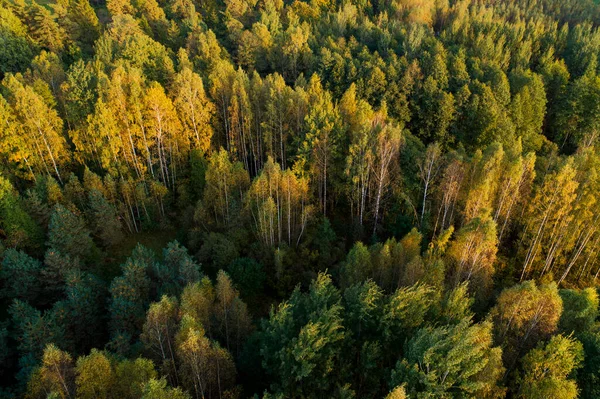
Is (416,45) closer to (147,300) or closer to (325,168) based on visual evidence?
(325,168)

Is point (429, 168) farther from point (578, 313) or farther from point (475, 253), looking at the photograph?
point (578, 313)

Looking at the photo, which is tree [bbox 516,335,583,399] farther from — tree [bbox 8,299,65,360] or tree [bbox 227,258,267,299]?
tree [bbox 8,299,65,360]

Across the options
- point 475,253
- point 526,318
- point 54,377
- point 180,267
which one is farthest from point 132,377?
point 475,253

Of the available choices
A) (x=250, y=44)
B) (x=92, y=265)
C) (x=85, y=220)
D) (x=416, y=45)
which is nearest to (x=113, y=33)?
(x=250, y=44)

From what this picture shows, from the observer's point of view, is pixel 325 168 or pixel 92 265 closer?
pixel 92 265

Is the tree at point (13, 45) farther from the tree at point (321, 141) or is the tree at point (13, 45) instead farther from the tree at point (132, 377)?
the tree at point (132, 377)

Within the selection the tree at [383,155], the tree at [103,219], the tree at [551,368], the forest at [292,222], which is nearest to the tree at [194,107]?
the forest at [292,222]
